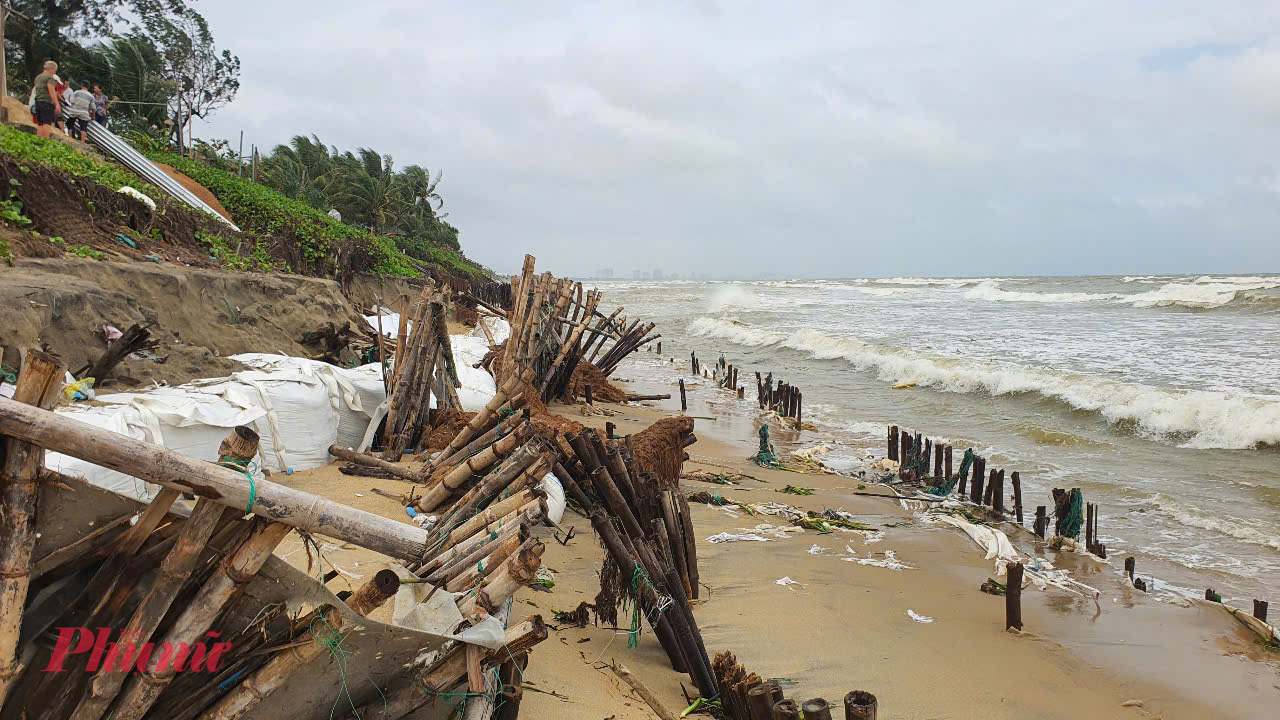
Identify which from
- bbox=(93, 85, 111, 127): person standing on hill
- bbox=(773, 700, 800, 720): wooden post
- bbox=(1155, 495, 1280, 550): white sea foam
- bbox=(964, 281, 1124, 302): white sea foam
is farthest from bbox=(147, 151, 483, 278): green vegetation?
bbox=(964, 281, 1124, 302): white sea foam

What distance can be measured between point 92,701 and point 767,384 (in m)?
13.3

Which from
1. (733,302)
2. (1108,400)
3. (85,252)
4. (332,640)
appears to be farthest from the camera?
(733,302)

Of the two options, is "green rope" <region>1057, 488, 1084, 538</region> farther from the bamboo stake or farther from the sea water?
the bamboo stake

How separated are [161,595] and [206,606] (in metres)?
0.14

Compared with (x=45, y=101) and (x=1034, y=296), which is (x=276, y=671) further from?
(x=1034, y=296)

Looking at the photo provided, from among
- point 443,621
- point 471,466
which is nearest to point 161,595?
point 443,621

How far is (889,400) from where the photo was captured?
16.8m

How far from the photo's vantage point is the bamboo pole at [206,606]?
8.07ft

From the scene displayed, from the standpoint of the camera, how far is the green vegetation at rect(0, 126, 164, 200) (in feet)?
35.1

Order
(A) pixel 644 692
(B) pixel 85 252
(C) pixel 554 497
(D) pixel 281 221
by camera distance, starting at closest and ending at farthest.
→ (A) pixel 644 692 → (C) pixel 554 497 → (B) pixel 85 252 → (D) pixel 281 221

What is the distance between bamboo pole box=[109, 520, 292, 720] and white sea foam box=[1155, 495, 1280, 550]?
9133 mm

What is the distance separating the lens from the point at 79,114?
634 inches

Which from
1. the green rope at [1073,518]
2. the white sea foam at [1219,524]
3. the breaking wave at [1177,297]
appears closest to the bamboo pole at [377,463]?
the green rope at [1073,518]

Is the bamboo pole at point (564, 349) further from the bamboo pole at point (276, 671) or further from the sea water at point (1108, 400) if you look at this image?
the bamboo pole at point (276, 671)
